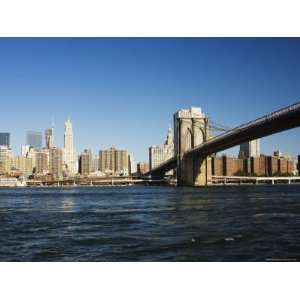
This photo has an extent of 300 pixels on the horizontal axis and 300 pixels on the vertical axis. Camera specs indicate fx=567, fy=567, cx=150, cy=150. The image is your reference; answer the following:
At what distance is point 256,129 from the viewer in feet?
77.9

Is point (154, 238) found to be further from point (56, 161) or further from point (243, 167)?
point (243, 167)

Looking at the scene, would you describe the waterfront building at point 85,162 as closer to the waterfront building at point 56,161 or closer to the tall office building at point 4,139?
the waterfront building at point 56,161

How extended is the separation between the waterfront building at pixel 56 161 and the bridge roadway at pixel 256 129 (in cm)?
811

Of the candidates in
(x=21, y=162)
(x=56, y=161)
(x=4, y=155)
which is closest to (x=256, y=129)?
(x=21, y=162)

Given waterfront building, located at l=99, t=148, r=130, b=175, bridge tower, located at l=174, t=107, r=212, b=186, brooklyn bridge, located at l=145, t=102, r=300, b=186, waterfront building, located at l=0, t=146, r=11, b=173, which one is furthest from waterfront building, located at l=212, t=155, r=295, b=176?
waterfront building, located at l=0, t=146, r=11, b=173

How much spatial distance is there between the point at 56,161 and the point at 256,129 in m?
13.4

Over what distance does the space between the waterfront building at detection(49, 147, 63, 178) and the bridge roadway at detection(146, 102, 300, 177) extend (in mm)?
8112

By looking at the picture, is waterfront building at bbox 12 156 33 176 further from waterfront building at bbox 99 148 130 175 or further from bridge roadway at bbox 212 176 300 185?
bridge roadway at bbox 212 176 300 185

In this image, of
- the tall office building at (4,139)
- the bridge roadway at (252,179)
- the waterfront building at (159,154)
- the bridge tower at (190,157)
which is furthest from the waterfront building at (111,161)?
the bridge roadway at (252,179)

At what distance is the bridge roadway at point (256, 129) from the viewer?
66.0ft
